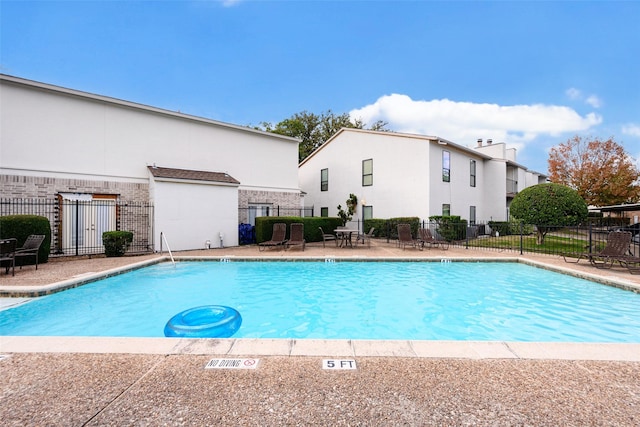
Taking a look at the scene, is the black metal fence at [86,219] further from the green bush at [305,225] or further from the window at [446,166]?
the window at [446,166]

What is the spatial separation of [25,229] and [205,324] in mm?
8533

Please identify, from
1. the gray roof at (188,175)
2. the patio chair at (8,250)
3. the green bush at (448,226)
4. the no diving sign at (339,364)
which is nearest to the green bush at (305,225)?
the gray roof at (188,175)

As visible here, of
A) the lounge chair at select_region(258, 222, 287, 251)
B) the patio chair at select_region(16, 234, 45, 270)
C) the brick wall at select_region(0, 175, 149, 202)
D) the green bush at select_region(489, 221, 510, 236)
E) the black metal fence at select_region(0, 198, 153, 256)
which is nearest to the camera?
the patio chair at select_region(16, 234, 45, 270)

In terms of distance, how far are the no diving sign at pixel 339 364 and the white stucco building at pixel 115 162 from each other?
1184cm

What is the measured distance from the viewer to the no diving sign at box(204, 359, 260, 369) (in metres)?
2.94

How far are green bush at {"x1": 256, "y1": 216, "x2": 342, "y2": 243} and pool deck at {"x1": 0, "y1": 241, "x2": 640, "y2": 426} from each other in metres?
11.1

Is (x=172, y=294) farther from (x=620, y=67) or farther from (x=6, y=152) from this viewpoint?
(x=620, y=67)

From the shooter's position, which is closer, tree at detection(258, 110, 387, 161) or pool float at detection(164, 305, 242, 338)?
pool float at detection(164, 305, 242, 338)

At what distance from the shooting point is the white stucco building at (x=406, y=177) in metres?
17.8

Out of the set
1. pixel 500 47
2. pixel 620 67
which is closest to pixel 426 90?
pixel 500 47

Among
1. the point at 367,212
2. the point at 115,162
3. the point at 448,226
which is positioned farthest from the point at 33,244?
the point at 448,226

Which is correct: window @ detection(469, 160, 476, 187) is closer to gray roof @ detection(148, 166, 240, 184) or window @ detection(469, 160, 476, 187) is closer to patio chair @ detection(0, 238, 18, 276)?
gray roof @ detection(148, 166, 240, 184)

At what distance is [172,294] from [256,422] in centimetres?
605

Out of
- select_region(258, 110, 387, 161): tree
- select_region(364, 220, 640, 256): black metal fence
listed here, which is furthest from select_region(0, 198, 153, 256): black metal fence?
select_region(258, 110, 387, 161): tree
